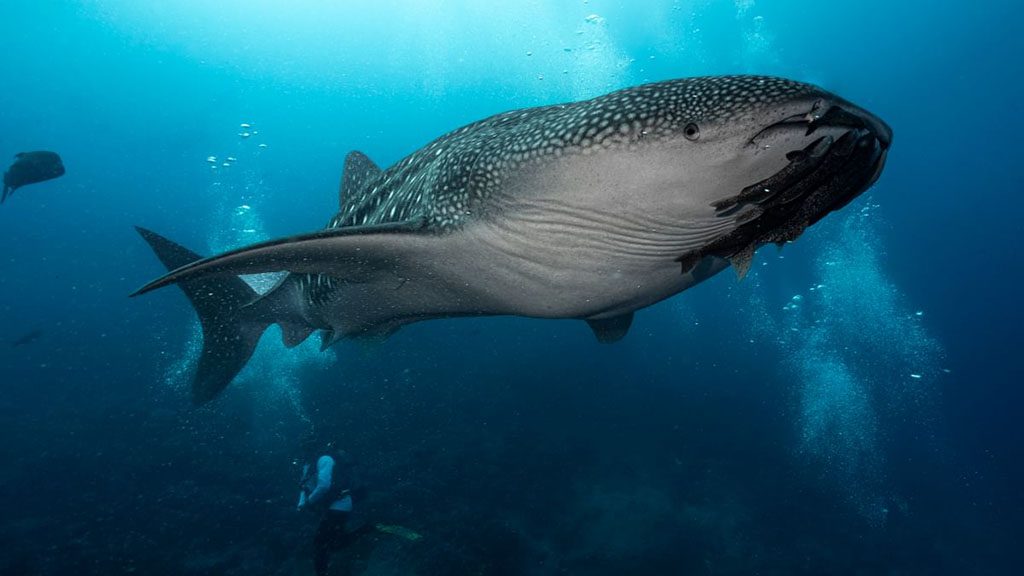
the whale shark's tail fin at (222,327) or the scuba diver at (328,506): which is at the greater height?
the whale shark's tail fin at (222,327)

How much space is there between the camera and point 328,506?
35.3ft

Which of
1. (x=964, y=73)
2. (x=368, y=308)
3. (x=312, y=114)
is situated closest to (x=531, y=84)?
(x=312, y=114)

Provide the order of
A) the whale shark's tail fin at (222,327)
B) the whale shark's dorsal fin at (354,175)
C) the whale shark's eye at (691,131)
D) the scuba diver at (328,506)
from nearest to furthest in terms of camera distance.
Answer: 1. the whale shark's eye at (691,131)
2. the whale shark's dorsal fin at (354,175)
3. the whale shark's tail fin at (222,327)
4. the scuba diver at (328,506)

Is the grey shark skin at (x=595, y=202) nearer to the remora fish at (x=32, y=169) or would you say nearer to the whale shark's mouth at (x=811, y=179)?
the whale shark's mouth at (x=811, y=179)

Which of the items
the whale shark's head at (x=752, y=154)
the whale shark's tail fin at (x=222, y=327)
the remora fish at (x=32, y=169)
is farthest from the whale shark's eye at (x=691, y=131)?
the remora fish at (x=32, y=169)

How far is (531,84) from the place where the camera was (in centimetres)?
12462

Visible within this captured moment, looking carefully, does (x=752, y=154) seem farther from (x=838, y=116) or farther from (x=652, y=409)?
(x=652, y=409)

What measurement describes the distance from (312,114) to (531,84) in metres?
61.6

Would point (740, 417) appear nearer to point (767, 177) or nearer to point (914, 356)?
point (767, 177)

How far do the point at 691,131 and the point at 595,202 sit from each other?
0.62 meters

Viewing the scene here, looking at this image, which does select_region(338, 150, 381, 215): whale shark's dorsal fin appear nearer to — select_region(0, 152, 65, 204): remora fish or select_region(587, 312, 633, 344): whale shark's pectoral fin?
select_region(587, 312, 633, 344): whale shark's pectoral fin

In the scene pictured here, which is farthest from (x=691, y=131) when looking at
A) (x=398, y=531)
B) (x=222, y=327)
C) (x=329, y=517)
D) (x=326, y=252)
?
(x=398, y=531)

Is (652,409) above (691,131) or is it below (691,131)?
below

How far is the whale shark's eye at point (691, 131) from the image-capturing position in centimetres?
202
